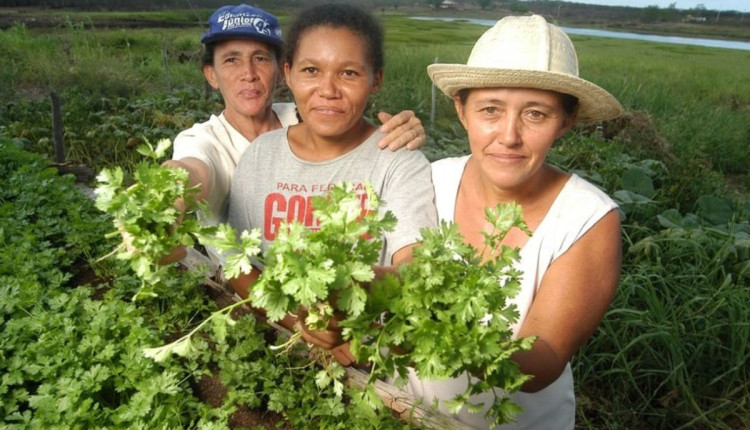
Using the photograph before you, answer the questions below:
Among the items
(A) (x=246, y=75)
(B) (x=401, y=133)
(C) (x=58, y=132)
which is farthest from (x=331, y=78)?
(C) (x=58, y=132)

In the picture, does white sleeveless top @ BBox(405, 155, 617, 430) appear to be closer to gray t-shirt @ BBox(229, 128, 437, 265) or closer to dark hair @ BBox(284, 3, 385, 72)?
gray t-shirt @ BBox(229, 128, 437, 265)

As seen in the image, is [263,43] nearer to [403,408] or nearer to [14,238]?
[403,408]

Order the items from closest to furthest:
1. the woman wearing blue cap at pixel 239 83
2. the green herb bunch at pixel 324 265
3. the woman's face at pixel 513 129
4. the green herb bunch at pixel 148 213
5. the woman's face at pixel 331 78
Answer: the green herb bunch at pixel 324 265
the green herb bunch at pixel 148 213
the woman's face at pixel 513 129
the woman's face at pixel 331 78
the woman wearing blue cap at pixel 239 83

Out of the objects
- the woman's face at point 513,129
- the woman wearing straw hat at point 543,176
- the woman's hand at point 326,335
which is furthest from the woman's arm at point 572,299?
the woman's hand at point 326,335

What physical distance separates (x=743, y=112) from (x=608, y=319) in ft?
32.2

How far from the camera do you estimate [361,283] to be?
1212 millimetres

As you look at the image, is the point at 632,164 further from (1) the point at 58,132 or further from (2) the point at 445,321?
(1) the point at 58,132

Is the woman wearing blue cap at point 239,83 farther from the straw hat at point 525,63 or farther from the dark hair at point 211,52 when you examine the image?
the straw hat at point 525,63

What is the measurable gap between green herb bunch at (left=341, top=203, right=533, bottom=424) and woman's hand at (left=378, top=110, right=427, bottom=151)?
85 cm

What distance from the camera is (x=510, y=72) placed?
5.13 ft

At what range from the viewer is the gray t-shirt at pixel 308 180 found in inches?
75.1

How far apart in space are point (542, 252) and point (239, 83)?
1.51 m

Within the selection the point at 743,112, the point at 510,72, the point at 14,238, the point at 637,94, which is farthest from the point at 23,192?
the point at 743,112

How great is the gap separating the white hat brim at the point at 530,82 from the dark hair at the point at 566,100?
0.02 meters
